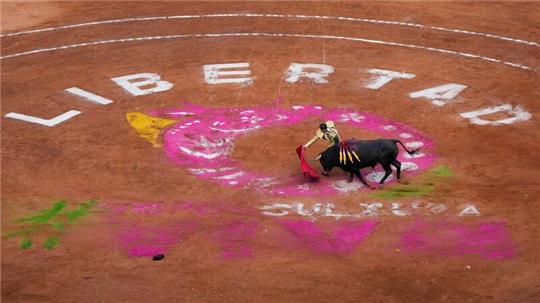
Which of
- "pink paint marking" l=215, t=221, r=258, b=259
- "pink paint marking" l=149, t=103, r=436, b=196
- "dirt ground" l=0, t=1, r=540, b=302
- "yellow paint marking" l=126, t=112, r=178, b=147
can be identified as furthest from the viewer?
"yellow paint marking" l=126, t=112, r=178, b=147

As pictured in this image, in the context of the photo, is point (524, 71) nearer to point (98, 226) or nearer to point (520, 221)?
point (520, 221)

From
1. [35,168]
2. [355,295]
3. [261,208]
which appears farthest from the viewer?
[35,168]

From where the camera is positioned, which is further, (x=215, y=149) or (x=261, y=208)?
(x=215, y=149)

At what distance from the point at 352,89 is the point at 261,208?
24.3ft

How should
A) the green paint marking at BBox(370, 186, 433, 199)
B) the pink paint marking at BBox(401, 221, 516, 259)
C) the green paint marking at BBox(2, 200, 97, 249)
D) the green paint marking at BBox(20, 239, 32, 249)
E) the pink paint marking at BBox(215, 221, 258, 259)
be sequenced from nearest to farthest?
1. the pink paint marking at BBox(401, 221, 516, 259)
2. the pink paint marking at BBox(215, 221, 258, 259)
3. the green paint marking at BBox(20, 239, 32, 249)
4. the green paint marking at BBox(2, 200, 97, 249)
5. the green paint marking at BBox(370, 186, 433, 199)

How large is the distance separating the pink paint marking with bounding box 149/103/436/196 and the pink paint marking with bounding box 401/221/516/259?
249cm

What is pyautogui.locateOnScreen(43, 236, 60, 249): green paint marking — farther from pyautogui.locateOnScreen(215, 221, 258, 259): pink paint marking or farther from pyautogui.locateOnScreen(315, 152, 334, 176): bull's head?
pyautogui.locateOnScreen(315, 152, 334, 176): bull's head

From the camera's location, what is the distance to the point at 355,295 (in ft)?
56.4

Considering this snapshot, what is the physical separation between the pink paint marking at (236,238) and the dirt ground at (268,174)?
42mm

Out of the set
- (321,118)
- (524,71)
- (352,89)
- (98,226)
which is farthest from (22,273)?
(524,71)

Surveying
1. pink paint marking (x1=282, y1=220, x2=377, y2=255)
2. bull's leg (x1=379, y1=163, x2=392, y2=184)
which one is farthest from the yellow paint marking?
bull's leg (x1=379, y1=163, x2=392, y2=184)

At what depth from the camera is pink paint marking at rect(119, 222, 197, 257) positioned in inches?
744

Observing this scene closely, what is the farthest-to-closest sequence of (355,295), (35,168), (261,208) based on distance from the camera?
1. (35,168)
2. (261,208)
3. (355,295)

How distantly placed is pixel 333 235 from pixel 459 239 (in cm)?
265
